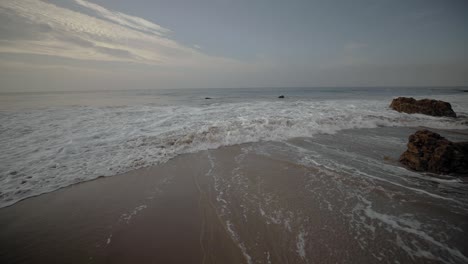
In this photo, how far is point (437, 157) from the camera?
430 cm

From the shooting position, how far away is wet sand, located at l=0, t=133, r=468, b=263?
7.21 feet

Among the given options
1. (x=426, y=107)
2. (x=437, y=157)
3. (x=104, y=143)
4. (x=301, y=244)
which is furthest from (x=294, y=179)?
(x=426, y=107)

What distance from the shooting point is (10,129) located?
825 cm

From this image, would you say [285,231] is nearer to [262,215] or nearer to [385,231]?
[262,215]

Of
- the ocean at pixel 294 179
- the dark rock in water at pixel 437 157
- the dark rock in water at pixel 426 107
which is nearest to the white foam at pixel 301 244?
the ocean at pixel 294 179

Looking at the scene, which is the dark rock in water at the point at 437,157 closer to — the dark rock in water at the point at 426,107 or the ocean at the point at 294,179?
the ocean at the point at 294,179

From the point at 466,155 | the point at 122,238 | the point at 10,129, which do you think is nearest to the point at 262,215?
the point at 122,238

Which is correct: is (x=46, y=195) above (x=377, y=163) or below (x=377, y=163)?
below

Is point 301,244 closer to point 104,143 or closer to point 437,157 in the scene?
point 437,157

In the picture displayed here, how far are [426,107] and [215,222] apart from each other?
55.9 feet

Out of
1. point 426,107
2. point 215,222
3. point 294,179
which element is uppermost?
point 426,107

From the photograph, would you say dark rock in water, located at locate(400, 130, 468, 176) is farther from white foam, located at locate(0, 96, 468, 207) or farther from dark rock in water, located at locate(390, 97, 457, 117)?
dark rock in water, located at locate(390, 97, 457, 117)

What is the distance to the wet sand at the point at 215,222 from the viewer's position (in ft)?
7.21

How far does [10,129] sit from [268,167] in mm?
12104
